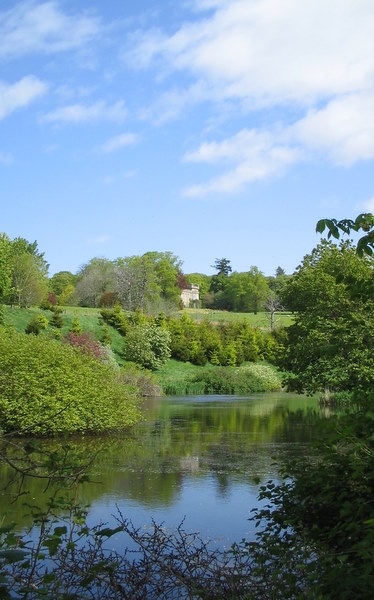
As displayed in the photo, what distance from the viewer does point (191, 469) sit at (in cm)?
1370

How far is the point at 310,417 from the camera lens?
82.2 ft

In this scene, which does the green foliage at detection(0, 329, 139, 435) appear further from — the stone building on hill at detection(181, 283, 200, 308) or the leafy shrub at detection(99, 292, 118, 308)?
the stone building on hill at detection(181, 283, 200, 308)

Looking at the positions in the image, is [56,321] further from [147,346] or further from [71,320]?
[147,346]

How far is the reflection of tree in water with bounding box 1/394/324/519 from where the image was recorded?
1162cm

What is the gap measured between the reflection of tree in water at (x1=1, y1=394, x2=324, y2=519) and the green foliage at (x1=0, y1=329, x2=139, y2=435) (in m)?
0.64

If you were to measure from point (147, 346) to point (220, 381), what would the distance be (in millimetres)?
6493

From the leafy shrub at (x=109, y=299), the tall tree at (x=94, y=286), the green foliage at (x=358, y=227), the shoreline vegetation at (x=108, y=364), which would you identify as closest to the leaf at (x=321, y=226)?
the green foliage at (x=358, y=227)

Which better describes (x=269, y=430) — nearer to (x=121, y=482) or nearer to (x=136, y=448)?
(x=136, y=448)

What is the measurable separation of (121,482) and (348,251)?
14.3 m

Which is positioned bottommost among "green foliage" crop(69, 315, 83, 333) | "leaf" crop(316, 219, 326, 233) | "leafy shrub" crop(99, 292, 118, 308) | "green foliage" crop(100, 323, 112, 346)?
"green foliage" crop(100, 323, 112, 346)

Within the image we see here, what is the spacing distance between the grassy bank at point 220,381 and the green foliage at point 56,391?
20.8 meters

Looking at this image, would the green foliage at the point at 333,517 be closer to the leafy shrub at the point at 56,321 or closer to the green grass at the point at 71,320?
the green grass at the point at 71,320

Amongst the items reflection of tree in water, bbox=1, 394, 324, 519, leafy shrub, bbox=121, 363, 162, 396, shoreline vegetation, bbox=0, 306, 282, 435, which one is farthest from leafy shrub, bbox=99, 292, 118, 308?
reflection of tree in water, bbox=1, 394, 324, 519

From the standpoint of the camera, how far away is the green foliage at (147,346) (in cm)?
4591
